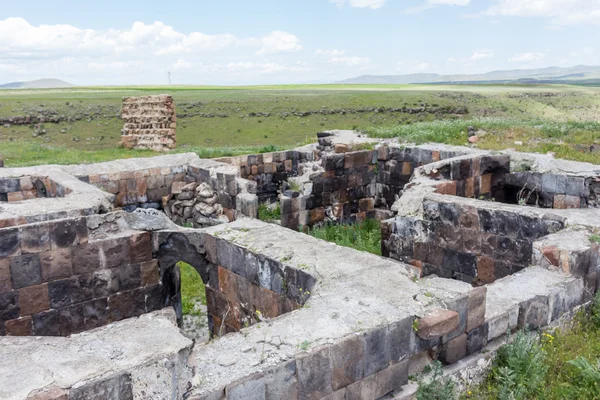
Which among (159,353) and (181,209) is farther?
(181,209)

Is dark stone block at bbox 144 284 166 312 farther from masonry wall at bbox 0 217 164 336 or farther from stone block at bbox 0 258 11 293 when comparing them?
stone block at bbox 0 258 11 293

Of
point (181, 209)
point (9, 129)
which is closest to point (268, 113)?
point (9, 129)

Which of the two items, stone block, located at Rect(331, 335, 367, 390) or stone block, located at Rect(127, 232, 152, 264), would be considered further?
stone block, located at Rect(127, 232, 152, 264)

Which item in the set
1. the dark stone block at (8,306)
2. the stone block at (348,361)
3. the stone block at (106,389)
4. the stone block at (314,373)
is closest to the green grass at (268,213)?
the dark stone block at (8,306)

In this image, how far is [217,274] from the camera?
21.9ft

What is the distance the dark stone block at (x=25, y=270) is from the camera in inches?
266

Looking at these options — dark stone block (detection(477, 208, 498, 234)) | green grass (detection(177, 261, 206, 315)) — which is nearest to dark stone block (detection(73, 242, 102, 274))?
green grass (detection(177, 261, 206, 315))

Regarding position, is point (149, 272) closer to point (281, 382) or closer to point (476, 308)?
point (281, 382)

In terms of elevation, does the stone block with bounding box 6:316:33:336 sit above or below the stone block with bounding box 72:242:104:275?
below

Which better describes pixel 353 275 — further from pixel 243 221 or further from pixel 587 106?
pixel 587 106

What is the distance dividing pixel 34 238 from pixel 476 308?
17.5 ft

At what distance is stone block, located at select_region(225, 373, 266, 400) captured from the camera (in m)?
3.68

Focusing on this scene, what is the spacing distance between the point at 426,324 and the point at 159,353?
2.20m

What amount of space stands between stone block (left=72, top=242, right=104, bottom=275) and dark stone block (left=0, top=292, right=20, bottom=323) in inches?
30.6
